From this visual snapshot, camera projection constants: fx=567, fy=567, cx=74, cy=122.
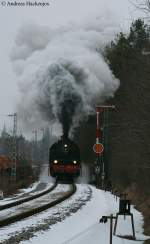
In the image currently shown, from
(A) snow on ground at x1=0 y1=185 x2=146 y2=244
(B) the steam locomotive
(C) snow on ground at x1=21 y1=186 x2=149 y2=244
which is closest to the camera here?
(C) snow on ground at x1=21 y1=186 x2=149 y2=244

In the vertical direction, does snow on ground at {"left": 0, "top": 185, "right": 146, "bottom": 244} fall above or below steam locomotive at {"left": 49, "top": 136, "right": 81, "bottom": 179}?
below

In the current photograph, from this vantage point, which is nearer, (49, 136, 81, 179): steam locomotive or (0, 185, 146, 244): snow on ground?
(0, 185, 146, 244): snow on ground

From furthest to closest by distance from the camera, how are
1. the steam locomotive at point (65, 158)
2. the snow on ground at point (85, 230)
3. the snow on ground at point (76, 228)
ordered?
the steam locomotive at point (65, 158) → the snow on ground at point (76, 228) → the snow on ground at point (85, 230)

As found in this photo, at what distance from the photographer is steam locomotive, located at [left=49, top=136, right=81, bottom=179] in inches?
1532

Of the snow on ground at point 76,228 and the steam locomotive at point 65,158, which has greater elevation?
the steam locomotive at point 65,158

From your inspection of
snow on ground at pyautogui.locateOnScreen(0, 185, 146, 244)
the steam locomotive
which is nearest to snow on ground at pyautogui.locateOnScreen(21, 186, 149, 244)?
snow on ground at pyautogui.locateOnScreen(0, 185, 146, 244)

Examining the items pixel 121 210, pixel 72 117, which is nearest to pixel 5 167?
pixel 72 117

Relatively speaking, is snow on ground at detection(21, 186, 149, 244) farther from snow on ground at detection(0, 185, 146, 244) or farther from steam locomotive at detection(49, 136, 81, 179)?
steam locomotive at detection(49, 136, 81, 179)

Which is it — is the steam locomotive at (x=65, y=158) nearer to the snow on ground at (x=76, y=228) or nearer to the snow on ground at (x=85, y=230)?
the snow on ground at (x=76, y=228)

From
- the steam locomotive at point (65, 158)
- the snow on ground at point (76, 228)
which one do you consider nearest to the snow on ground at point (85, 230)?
the snow on ground at point (76, 228)

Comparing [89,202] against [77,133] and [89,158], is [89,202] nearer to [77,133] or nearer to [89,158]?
[77,133]

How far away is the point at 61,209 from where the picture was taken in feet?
71.6

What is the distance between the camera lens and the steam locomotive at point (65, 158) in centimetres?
3891

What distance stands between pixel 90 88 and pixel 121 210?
2490 cm
